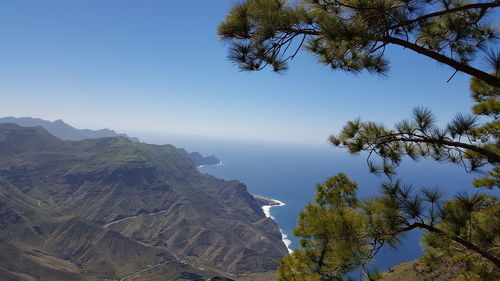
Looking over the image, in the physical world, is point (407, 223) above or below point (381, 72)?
below

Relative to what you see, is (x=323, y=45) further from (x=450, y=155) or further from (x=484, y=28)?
(x=450, y=155)

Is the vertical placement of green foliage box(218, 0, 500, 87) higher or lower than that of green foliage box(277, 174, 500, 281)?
higher

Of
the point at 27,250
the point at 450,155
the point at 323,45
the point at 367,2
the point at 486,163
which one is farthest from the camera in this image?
the point at 27,250

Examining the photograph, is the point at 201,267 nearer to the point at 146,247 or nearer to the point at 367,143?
the point at 146,247

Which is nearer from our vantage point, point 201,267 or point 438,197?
point 438,197

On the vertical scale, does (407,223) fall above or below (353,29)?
below

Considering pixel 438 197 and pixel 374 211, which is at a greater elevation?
pixel 438 197

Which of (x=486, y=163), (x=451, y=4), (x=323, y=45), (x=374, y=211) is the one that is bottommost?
(x=374, y=211)

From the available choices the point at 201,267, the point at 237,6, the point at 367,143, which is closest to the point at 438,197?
the point at 367,143

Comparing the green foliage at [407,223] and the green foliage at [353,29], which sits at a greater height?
the green foliage at [353,29]

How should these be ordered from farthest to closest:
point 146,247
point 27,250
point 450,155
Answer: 1. point 146,247
2. point 27,250
3. point 450,155
